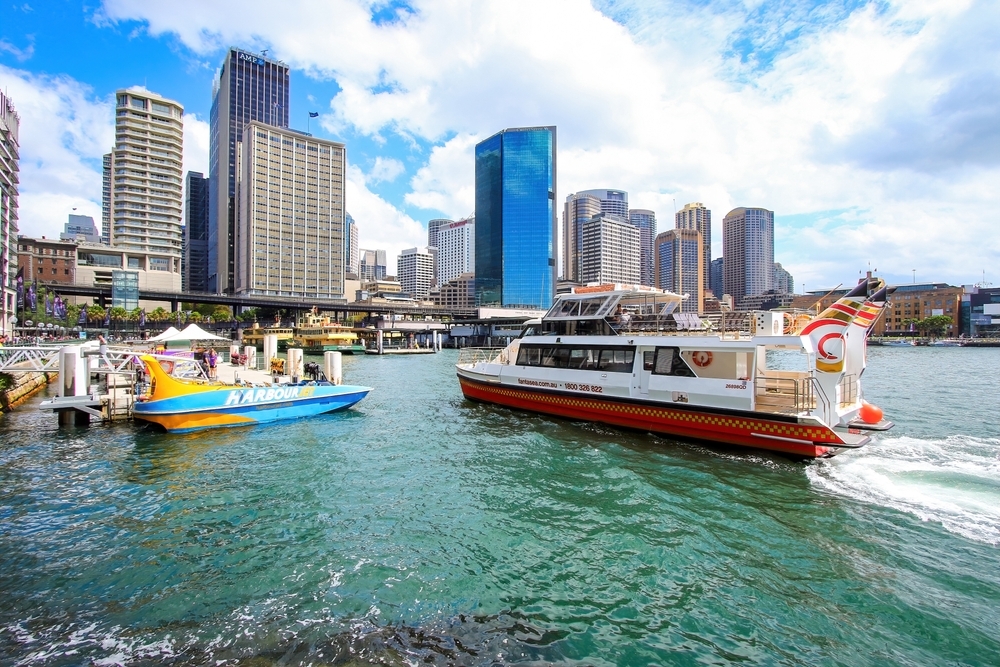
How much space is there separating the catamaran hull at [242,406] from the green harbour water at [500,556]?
2734 mm

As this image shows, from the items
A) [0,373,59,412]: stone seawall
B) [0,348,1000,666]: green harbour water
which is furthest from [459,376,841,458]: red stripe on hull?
[0,373,59,412]: stone seawall

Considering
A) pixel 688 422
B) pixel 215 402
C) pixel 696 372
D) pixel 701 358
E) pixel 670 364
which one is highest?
pixel 701 358

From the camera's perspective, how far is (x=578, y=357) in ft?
63.3

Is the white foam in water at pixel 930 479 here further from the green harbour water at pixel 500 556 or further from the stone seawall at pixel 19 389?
the stone seawall at pixel 19 389

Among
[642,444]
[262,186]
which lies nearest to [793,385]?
[642,444]

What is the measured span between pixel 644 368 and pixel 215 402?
16.4 metres

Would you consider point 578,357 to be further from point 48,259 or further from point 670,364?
point 48,259

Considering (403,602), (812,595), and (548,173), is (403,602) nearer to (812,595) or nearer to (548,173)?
(812,595)

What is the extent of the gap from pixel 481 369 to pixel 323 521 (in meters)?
14.7

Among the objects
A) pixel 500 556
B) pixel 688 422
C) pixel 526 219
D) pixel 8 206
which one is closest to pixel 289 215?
pixel 526 219

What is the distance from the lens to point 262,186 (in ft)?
450

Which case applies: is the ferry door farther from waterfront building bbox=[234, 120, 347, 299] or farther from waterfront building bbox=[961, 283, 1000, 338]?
waterfront building bbox=[961, 283, 1000, 338]

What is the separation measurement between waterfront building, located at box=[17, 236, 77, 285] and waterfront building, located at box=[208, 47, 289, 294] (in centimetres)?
5466

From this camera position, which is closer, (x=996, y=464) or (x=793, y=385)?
(x=996, y=464)
